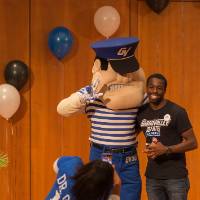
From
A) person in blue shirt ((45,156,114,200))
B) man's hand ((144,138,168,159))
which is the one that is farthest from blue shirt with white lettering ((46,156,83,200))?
man's hand ((144,138,168,159))

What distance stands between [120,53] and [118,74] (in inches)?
6.1

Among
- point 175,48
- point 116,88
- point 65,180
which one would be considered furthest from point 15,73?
point 65,180

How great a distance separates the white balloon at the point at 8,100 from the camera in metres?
3.86

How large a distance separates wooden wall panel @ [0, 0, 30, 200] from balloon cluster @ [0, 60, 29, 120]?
15 cm

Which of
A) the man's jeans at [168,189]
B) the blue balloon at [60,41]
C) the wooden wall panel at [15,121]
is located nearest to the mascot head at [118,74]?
the man's jeans at [168,189]

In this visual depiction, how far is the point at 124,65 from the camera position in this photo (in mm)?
2945

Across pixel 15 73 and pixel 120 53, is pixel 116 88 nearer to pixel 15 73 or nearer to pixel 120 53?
pixel 120 53

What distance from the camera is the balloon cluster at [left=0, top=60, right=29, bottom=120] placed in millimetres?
3879

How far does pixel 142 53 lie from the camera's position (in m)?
4.40

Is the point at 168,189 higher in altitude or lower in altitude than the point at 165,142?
lower

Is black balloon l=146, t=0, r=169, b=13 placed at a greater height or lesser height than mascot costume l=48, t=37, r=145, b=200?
greater

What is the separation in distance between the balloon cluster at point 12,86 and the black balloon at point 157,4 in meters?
1.28

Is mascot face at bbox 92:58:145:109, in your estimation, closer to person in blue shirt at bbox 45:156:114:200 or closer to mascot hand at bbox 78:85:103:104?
mascot hand at bbox 78:85:103:104

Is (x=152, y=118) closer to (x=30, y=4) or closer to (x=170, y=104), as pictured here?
(x=170, y=104)
